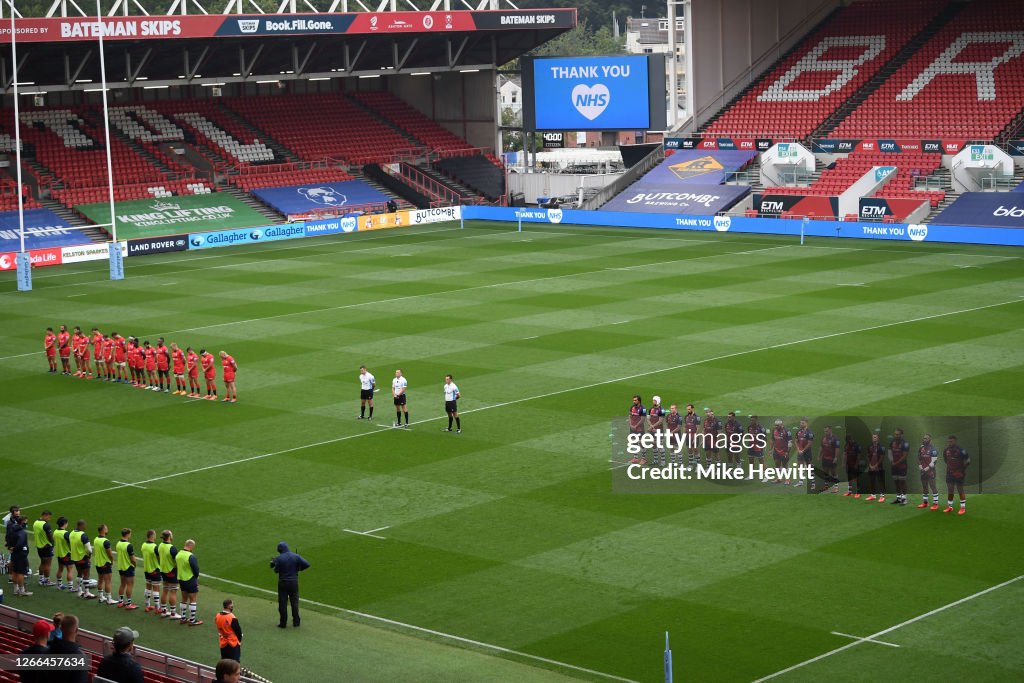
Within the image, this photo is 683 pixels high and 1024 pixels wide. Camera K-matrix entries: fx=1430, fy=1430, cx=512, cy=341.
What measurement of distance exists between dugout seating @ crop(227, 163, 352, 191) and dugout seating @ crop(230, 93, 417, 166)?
1.65 m

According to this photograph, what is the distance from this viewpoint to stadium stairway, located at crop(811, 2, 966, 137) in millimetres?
70562

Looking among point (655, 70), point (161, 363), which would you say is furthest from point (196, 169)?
point (161, 363)

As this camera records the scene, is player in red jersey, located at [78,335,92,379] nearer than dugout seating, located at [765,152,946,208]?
Yes

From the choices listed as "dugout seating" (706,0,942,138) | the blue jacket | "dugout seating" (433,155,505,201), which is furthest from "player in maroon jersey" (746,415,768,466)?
"dugout seating" (433,155,505,201)

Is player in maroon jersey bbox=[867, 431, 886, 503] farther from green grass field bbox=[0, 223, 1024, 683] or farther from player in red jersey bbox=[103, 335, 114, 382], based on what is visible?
player in red jersey bbox=[103, 335, 114, 382]

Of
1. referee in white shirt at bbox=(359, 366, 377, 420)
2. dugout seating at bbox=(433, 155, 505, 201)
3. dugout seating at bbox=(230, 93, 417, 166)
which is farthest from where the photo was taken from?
dugout seating at bbox=(433, 155, 505, 201)

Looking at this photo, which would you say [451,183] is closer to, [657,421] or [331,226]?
[331,226]

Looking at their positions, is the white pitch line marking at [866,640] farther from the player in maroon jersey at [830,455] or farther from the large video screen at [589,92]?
the large video screen at [589,92]

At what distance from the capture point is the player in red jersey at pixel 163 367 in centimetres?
3372

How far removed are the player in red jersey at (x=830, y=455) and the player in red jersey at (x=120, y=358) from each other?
1858cm

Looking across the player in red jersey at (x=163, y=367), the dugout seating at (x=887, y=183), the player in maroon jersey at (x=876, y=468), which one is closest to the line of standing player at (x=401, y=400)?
the player in red jersey at (x=163, y=367)

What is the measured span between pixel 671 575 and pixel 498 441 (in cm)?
817

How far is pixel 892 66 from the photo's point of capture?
72000 mm

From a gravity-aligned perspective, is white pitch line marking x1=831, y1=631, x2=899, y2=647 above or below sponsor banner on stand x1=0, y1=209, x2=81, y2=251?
below
